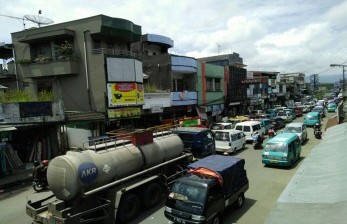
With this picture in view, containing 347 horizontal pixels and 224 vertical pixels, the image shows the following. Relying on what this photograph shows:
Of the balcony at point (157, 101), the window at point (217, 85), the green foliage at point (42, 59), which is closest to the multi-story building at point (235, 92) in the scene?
the window at point (217, 85)

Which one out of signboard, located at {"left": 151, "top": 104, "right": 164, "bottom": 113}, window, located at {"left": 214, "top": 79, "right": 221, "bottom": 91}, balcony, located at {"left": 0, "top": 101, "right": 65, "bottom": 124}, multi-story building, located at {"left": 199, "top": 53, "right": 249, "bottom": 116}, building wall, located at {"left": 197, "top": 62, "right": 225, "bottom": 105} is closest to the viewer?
balcony, located at {"left": 0, "top": 101, "right": 65, "bottom": 124}

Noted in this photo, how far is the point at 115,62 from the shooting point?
2420 centimetres

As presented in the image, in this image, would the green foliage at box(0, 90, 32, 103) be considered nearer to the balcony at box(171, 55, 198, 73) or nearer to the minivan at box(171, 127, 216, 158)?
the minivan at box(171, 127, 216, 158)

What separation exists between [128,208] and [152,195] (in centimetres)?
157

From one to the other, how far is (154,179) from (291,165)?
10.4 m

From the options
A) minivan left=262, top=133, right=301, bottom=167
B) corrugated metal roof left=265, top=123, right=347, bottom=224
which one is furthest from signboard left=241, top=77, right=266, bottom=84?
corrugated metal roof left=265, top=123, right=347, bottom=224

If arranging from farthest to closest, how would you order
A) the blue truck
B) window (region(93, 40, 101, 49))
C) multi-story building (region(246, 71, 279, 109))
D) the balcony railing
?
multi-story building (region(246, 71, 279, 109)) < window (region(93, 40, 101, 49)) < the balcony railing < the blue truck

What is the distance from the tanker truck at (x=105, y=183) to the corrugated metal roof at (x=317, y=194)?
566cm

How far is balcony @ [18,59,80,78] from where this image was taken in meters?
24.9

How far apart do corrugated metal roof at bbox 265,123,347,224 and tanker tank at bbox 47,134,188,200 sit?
6013 mm

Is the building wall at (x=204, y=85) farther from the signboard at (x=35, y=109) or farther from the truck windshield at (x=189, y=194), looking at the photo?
the truck windshield at (x=189, y=194)

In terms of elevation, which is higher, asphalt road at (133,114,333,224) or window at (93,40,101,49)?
window at (93,40,101,49)

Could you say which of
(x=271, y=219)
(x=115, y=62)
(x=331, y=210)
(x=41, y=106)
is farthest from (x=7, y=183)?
(x=331, y=210)

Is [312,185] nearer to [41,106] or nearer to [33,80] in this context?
[41,106]
